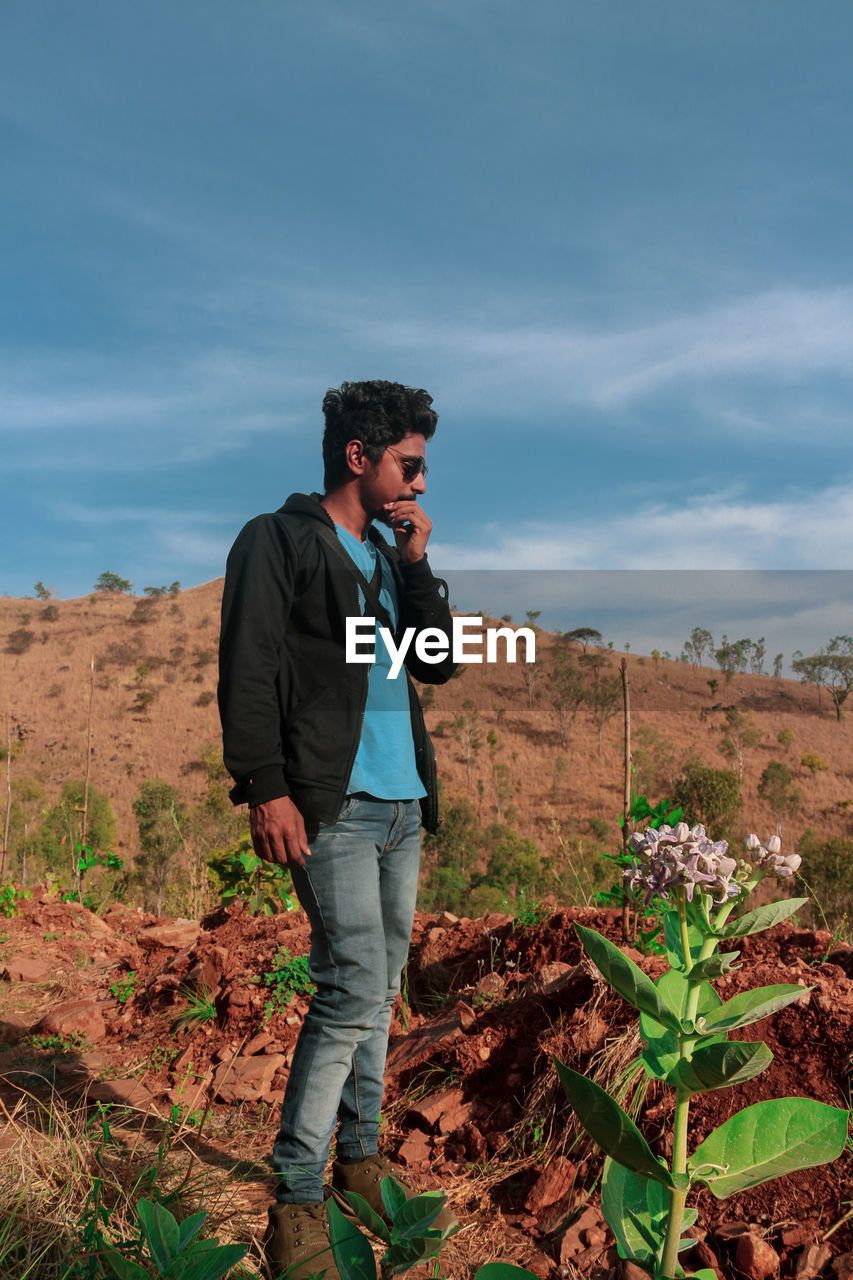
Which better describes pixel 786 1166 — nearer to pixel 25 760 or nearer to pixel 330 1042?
pixel 330 1042

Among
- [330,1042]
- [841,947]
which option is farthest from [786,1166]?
[841,947]

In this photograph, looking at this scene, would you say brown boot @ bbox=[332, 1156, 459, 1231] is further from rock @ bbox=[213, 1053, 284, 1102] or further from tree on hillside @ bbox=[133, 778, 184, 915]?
tree on hillside @ bbox=[133, 778, 184, 915]

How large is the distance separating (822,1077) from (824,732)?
135ft

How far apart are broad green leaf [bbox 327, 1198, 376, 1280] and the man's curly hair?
1742 millimetres

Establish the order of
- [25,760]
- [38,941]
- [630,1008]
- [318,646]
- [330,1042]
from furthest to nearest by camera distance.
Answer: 1. [25,760]
2. [38,941]
3. [630,1008]
4. [318,646]
5. [330,1042]

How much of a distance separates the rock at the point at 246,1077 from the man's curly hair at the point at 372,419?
2.47m

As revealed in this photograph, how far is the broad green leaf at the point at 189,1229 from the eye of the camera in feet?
4.82

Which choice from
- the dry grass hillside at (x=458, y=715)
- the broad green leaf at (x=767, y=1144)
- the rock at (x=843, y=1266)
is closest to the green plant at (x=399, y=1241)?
the broad green leaf at (x=767, y=1144)

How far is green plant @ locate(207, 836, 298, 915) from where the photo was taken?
543 centimetres

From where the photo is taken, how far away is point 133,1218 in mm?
2025

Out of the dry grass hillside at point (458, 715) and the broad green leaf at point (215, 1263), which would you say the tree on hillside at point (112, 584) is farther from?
the broad green leaf at point (215, 1263)

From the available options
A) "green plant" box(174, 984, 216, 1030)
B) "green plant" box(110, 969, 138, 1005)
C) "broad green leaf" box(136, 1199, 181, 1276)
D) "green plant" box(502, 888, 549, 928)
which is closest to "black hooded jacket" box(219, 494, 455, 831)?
"broad green leaf" box(136, 1199, 181, 1276)

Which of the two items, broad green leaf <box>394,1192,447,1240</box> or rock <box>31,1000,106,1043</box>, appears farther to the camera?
rock <box>31,1000,106,1043</box>

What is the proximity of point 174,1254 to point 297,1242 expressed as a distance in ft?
1.83
